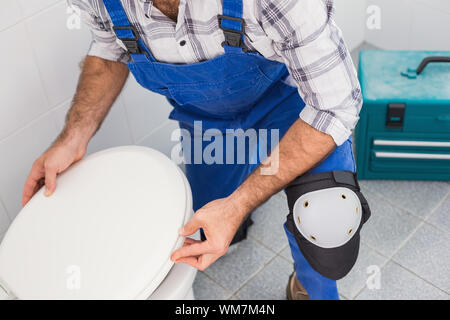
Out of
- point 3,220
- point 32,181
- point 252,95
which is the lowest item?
point 3,220

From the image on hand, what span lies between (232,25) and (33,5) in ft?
1.65

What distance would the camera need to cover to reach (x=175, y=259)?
3.48 ft

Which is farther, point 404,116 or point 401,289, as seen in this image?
point 404,116

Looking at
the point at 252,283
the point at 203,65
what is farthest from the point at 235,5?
the point at 252,283

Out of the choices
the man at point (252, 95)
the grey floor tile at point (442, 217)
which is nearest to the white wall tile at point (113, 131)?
the man at point (252, 95)

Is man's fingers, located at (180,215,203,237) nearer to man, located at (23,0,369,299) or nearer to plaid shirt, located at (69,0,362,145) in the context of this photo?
man, located at (23,0,369,299)

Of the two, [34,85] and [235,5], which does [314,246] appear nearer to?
[235,5]

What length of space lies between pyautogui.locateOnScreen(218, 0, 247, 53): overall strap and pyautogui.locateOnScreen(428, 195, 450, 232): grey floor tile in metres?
0.89

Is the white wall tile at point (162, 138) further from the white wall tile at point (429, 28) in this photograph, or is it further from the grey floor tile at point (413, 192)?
the white wall tile at point (429, 28)

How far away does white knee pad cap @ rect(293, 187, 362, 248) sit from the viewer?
3.86ft

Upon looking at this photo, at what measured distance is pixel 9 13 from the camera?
1.27 meters

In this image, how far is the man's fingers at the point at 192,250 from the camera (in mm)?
1060

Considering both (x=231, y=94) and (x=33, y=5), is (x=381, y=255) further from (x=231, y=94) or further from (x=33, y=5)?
(x=33, y=5)

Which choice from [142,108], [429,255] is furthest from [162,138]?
[429,255]
